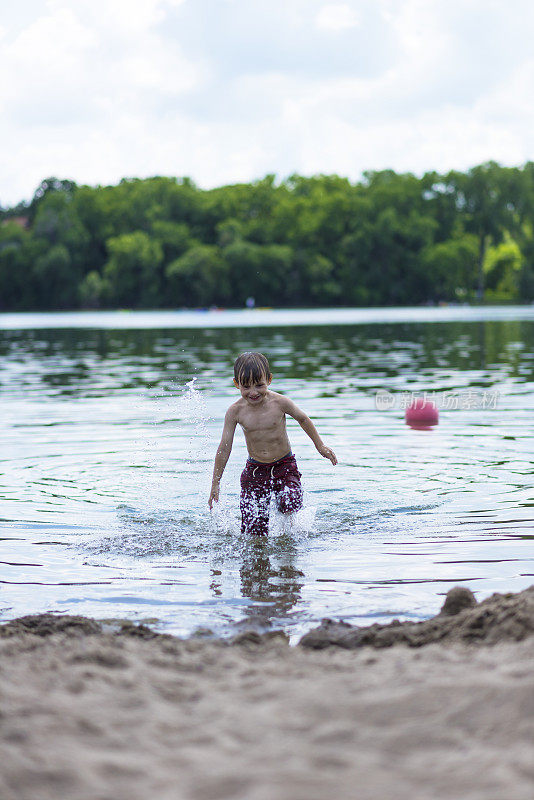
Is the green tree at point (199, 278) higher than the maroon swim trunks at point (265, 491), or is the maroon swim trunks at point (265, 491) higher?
the green tree at point (199, 278)

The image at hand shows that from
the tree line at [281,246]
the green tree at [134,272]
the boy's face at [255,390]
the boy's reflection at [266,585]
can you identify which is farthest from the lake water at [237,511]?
the green tree at [134,272]

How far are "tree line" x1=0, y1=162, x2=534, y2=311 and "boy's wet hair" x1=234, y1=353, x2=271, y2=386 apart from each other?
99.9 metres

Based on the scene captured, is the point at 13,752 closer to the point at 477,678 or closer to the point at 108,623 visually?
the point at 477,678

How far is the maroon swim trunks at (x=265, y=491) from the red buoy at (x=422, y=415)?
553 centimetres

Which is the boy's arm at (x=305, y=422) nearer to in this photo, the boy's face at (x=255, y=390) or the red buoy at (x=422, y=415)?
the boy's face at (x=255, y=390)

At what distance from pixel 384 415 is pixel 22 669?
37.0 ft

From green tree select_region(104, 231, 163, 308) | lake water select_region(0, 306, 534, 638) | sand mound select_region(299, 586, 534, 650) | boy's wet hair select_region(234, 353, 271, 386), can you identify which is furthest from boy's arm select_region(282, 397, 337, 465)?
green tree select_region(104, 231, 163, 308)

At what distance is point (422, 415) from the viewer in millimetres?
13336

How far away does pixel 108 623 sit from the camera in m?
5.50

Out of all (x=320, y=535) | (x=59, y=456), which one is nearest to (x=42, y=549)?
(x=320, y=535)

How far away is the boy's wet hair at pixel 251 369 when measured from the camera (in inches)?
293

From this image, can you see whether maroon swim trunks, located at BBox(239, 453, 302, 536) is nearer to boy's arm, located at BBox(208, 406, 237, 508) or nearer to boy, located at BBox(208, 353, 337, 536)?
boy, located at BBox(208, 353, 337, 536)

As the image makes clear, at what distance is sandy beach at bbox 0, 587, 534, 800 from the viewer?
10.0ft

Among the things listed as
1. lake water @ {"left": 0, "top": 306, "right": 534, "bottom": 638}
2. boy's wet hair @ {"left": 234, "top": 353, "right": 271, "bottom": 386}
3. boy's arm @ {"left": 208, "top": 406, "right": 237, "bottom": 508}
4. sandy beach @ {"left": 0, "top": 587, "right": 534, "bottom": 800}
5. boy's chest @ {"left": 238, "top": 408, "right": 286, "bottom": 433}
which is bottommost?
lake water @ {"left": 0, "top": 306, "right": 534, "bottom": 638}
